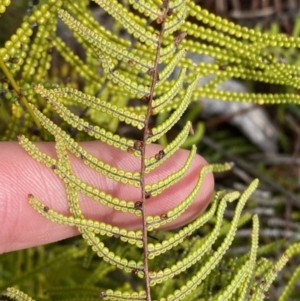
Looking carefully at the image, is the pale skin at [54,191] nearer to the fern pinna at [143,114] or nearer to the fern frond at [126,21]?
the fern pinna at [143,114]

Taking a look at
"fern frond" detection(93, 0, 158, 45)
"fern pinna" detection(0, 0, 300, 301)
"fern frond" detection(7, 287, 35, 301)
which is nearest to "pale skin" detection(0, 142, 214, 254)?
"fern pinna" detection(0, 0, 300, 301)

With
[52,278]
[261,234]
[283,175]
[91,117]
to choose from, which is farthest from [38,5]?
[283,175]

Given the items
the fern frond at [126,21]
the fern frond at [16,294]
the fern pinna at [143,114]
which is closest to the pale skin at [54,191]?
the fern pinna at [143,114]

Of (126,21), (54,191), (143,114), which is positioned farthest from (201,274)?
(126,21)

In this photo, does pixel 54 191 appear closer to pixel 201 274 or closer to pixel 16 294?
pixel 16 294

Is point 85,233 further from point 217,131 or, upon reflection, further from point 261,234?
point 217,131

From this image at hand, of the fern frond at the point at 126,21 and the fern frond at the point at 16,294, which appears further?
the fern frond at the point at 16,294

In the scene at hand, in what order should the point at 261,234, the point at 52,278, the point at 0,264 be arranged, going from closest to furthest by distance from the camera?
the point at 52,278, the point at 0,264, the point at 261,234
